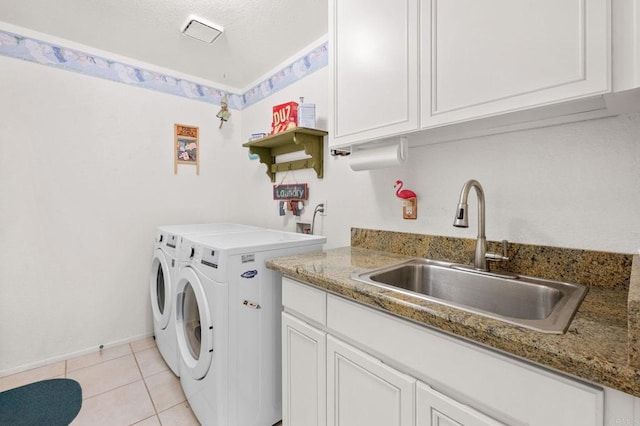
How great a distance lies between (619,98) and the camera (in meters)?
0.81

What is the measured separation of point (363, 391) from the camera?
3.29 ft

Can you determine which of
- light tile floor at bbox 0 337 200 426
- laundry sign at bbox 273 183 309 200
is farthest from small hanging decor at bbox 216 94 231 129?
light tile floor at bbox 0 337 200 426

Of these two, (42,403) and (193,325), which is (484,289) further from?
(42,403)

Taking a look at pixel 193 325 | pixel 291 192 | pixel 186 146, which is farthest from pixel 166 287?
pixel 186 146

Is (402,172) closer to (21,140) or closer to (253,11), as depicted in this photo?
(253,11)

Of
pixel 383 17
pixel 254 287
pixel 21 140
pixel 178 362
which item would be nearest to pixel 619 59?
pixel 383 17

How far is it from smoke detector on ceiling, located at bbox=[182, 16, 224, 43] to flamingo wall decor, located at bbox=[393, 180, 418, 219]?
1.66 metres

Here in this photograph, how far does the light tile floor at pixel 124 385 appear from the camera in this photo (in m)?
1.64

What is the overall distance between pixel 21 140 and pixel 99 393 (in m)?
1.80

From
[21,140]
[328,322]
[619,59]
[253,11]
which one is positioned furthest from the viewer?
[21,140]

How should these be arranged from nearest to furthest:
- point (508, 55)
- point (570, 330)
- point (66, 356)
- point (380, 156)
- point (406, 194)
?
1. point (570, 330)
2. point (508, 55)
3. point (380, 156)
4. point (406, 194)
5. point (66, 356)

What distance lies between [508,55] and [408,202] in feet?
2.55

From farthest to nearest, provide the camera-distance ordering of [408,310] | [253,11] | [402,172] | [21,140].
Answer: [21,140]
[253,11]
[402,172]
[408,310]

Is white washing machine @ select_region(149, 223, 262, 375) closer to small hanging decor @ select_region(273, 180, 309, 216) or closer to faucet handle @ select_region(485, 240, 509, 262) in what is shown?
small hanging decor @ select_region(273, 180, 309, 216)
